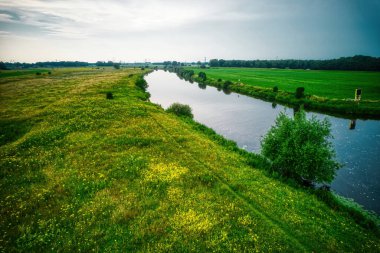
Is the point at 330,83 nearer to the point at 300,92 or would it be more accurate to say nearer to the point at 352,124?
the point at 300,92

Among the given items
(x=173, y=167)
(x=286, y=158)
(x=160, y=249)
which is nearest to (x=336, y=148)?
(x=286, y=158)

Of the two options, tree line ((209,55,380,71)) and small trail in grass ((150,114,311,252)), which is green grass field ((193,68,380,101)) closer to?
tree line ((209,55,380,71))

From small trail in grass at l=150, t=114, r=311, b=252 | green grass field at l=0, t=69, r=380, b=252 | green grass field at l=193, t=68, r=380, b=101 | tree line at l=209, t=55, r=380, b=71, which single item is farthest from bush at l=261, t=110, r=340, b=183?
tree line at l=209, t=55, r=380, b=71

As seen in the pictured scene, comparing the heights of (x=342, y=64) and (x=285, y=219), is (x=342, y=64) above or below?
above

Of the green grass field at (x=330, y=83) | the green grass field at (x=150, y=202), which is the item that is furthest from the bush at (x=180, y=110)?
the green grass field at (x=330, y=83)

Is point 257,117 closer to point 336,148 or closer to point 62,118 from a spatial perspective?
point 336,148

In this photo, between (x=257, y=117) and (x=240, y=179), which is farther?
(x=257, y=117)

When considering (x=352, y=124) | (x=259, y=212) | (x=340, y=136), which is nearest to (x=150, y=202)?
(x=259, y=212)
